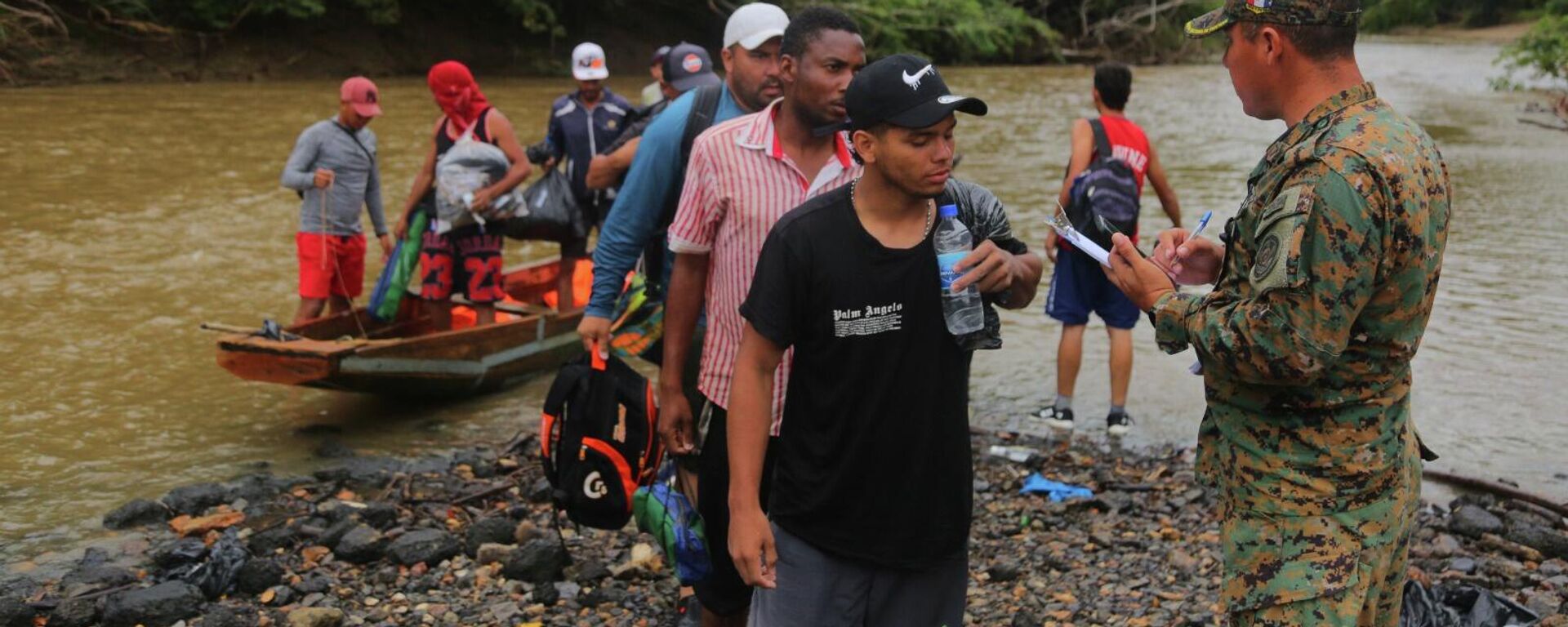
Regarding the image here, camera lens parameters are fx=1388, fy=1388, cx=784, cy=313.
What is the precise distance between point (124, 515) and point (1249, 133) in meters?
21.0

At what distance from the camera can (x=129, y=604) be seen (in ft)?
16.8

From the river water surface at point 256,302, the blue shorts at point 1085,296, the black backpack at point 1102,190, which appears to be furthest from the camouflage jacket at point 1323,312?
the river water surface at point 256,302

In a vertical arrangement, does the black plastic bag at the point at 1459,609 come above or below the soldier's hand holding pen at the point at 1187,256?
below

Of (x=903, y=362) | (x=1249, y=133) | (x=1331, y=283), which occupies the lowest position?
(x=1249, y=133)

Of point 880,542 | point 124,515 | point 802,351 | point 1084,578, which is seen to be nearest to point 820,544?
point 880,542

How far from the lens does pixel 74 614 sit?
16.9 ft

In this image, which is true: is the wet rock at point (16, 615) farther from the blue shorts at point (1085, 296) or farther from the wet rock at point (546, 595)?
the blue shorts at point (1085, 296)

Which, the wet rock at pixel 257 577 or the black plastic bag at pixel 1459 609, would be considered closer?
the black plastic bag at pixel 1459 609

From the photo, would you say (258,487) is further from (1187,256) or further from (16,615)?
(1187,256)

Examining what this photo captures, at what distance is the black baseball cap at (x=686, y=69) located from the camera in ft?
25.8

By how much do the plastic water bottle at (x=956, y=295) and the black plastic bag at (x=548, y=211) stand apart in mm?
5476

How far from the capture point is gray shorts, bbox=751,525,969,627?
3295 millimetres

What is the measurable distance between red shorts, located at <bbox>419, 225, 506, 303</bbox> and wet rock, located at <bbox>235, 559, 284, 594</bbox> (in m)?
3.22

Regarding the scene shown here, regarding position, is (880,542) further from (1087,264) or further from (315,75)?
(315,75)
